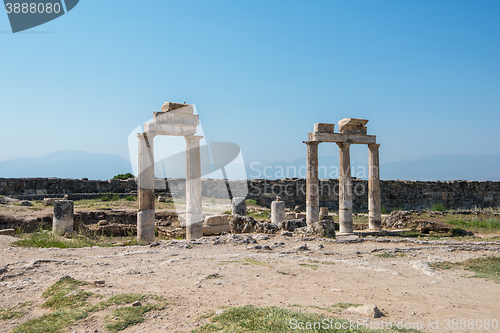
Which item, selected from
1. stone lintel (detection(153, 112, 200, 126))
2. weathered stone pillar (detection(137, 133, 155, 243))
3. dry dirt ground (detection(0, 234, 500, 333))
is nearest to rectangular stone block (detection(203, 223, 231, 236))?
weathered stone pillar (detection(137, 133, 155, 243))

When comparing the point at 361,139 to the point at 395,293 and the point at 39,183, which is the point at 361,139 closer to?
the point at 395,293

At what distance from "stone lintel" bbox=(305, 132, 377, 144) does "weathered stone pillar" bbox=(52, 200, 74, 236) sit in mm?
11084

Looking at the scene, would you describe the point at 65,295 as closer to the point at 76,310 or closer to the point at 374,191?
the point at 76,310

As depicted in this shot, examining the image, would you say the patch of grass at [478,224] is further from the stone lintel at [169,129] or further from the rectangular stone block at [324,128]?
the stone lintel at [169,129]

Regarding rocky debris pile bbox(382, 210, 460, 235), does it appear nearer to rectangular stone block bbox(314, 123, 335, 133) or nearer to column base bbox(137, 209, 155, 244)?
rectangular stone block bbox(314, 123, 335, 133)

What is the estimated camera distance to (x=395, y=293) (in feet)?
22.0

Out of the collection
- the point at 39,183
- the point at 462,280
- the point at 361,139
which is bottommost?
the point at 462,280

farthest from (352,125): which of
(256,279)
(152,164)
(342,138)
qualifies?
(256,279)

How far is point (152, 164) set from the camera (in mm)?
13938

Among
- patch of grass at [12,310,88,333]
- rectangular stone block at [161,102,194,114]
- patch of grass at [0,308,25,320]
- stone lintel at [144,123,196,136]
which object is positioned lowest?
patch of grass at [0,308,25,320]

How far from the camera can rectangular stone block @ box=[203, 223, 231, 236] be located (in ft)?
56.4

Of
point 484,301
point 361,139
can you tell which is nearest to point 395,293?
point 484,301

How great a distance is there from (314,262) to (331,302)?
3681 millimetres

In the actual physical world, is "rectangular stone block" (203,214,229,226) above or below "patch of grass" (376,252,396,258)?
above
